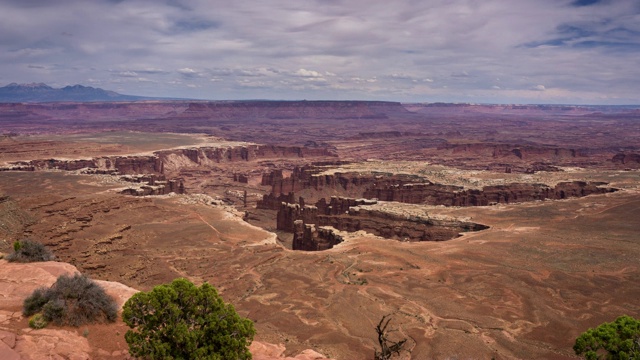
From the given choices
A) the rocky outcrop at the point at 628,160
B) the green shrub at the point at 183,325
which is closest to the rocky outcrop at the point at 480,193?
the green shrub at the point at 183,325

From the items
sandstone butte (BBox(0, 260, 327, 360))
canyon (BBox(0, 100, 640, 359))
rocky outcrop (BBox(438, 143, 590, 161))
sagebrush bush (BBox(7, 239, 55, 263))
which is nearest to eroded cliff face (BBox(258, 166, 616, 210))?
canyon (BBox(0, 100, 640, 359))

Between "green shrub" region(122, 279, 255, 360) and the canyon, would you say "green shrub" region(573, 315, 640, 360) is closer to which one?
the canyon

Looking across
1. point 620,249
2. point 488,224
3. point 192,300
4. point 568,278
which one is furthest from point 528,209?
point 192,300

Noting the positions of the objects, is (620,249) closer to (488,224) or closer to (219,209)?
(488,224)

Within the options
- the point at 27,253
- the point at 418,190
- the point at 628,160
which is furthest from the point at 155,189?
the point at 628,160

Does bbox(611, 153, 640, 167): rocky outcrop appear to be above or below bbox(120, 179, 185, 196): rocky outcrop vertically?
above
